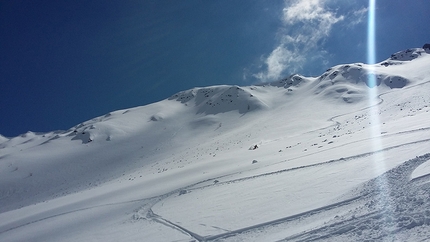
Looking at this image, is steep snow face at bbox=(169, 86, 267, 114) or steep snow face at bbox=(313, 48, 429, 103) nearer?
A: steep snow face at bbox=(313, 48, 429, 103)

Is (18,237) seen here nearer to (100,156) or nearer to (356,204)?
(356,204)

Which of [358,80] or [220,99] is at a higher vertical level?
[220,99]

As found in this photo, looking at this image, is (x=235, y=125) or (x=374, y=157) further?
(x=235, y=125)

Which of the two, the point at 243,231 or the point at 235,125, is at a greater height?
the point at 235,125

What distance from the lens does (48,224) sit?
15.3 m

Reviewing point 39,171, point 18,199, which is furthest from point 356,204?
point 39,171

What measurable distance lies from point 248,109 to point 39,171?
53958 mm

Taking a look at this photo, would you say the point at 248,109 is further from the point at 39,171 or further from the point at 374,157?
the point at 374,157

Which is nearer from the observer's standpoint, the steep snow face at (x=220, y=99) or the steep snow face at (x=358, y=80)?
the steep snow face at (x=358, y=80)

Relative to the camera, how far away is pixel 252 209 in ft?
29.3

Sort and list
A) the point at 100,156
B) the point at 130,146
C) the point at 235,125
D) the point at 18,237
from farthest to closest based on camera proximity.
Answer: the point at 235,125 → the point at 130,146 → the point at 100,156 → the point at 18,237

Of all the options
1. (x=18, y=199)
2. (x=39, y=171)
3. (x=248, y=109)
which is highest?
(x=248, y=109)

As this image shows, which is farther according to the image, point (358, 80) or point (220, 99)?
point (220, 99)

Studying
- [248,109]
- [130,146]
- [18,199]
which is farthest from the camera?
[248,109]
